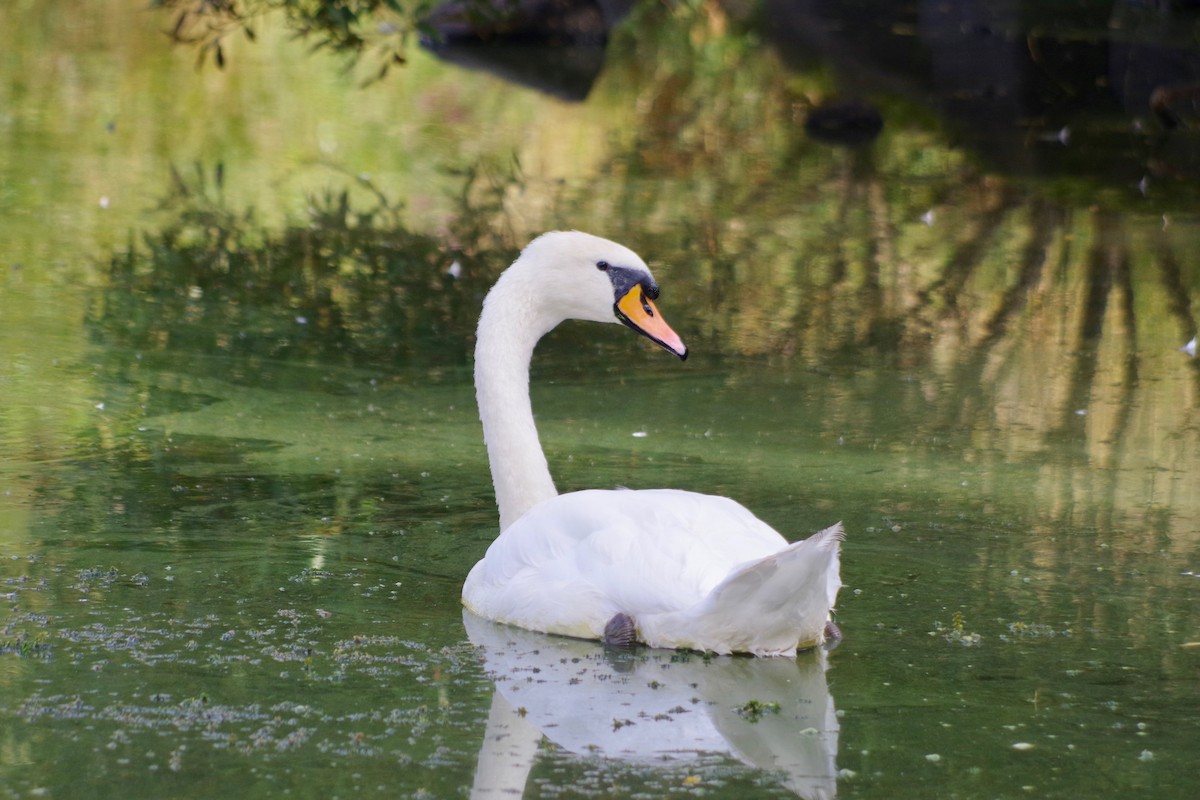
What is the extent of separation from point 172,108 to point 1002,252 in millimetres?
8602

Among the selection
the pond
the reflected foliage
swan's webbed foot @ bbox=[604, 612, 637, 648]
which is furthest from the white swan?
the reflected foliage

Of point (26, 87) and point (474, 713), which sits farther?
point (26, 87)

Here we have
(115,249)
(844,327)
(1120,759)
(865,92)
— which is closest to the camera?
(1120,759)

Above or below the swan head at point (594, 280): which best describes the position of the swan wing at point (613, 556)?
below

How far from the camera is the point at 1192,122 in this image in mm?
19703

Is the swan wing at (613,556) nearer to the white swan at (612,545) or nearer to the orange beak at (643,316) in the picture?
the white swan at (612,545)

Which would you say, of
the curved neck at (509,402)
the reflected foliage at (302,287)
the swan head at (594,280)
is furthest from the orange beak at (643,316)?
the reflected foliage at (302,287)

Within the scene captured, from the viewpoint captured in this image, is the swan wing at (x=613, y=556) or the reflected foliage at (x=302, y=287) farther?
the reflected foliage at (x=302, y=287)

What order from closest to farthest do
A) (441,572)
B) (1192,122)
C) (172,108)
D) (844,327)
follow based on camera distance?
(441,572) → (844,327) → (172,108) → (1192,122)

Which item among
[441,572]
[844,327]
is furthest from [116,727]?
[844,327]

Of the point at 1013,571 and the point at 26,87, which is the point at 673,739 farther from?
the point at 26,87

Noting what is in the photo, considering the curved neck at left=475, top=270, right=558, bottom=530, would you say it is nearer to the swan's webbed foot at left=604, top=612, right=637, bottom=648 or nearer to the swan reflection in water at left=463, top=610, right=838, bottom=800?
the swan reflection in water at left=463, top=610, right=838, bottom=800

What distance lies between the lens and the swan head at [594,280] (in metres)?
6.16

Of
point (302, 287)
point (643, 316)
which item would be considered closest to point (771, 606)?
point (643, 316)
